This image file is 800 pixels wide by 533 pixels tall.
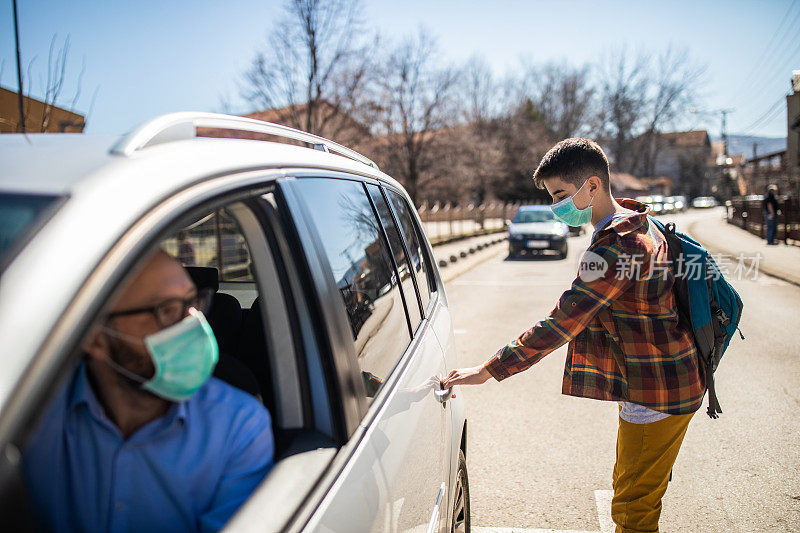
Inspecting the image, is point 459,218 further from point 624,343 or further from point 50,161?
point 50,161

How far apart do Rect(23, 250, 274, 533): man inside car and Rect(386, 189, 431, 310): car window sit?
154cm

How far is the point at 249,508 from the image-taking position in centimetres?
112

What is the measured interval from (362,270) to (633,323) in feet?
3.61

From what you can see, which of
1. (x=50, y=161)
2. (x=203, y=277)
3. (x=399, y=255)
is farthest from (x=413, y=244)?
(x=50, y=161)

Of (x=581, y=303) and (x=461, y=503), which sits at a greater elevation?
(x=581, y=303)

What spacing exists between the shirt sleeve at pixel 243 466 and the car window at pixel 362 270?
37cm

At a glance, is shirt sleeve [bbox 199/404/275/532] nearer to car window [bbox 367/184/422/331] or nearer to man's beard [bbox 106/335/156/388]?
man's beard [bbox 106/335/156/388]

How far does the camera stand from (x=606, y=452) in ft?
13.9

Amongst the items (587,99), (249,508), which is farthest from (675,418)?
(587,99)

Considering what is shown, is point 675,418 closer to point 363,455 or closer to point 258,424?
point 363,455

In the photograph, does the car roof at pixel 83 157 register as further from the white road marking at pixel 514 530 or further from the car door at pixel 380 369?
the white road marking at pixel 514 530

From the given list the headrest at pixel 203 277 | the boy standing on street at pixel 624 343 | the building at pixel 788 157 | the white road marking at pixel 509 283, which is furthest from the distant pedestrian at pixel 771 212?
the headrest at pixel 203 277

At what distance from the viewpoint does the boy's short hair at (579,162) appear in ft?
7.82

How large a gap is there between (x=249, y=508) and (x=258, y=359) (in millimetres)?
944
